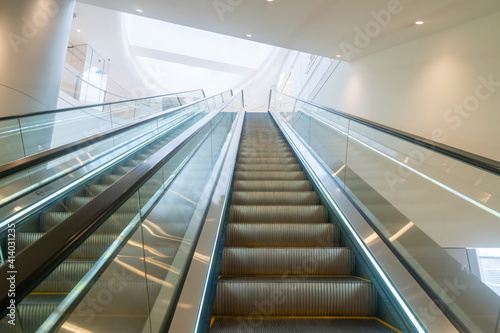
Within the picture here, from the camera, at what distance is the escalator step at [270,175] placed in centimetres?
436

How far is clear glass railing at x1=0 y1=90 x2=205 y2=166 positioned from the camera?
357cm

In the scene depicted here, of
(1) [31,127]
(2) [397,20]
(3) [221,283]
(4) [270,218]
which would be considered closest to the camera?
(3) [221,283]

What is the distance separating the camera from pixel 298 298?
2.07 m

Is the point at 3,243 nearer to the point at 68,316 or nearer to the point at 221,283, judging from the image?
the point at 221,283

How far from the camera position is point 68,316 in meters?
0.77

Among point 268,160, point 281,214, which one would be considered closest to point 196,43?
point 268,160

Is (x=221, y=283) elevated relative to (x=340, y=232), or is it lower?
lower

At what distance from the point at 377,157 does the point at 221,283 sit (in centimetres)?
188

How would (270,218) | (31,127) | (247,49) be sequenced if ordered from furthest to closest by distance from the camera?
1. (247,49)
2. (31,127)
3. (270,218)

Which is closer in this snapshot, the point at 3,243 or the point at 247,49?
the point at 3,243

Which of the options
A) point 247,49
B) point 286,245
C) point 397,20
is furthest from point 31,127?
point 247,49

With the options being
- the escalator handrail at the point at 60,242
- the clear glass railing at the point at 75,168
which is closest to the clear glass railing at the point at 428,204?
the escalator handrail at the point at 60,242

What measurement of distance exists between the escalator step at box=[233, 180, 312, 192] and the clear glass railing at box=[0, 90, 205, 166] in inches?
83.9

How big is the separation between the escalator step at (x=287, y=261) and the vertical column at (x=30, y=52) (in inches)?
147
